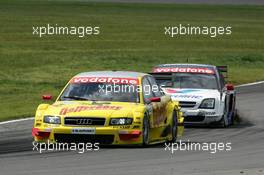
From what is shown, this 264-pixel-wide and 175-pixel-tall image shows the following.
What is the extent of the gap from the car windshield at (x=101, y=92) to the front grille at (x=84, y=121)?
84cm

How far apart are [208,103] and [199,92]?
37cm

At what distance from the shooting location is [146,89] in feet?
52.9

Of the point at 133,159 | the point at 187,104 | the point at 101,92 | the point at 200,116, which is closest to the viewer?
the point at 133,159

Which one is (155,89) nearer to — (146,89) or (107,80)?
(146,89)

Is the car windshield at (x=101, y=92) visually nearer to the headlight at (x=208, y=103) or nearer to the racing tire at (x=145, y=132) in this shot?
the racing tire at (x=145, y=132)

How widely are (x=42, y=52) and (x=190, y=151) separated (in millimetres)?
22220

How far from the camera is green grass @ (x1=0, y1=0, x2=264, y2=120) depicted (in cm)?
3109

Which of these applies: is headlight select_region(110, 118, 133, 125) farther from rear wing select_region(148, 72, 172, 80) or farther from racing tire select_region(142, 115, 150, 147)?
rear wing select_region(148, 72, 172, 80)

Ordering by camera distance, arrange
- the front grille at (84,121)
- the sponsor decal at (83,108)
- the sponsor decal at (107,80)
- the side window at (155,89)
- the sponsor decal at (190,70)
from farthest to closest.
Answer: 1. the sponsor decal at (190,70)
2. the side window at (155,89)
3. the sponsor decal at (107,80)
4. the sponsor decal at (83,108)
5. the front grille at (84,121)

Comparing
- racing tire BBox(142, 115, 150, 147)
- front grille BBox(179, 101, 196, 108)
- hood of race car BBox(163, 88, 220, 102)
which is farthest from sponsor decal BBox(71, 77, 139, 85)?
hood of race car BBox(163, 88, 220, 102)

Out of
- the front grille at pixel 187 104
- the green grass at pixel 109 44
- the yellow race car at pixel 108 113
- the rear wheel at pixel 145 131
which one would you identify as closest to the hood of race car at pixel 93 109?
the yellow race car at pixel 108 113

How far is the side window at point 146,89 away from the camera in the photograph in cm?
1587

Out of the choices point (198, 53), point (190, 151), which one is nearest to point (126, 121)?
point (190, 151)

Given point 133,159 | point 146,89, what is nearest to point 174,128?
point 146,89
